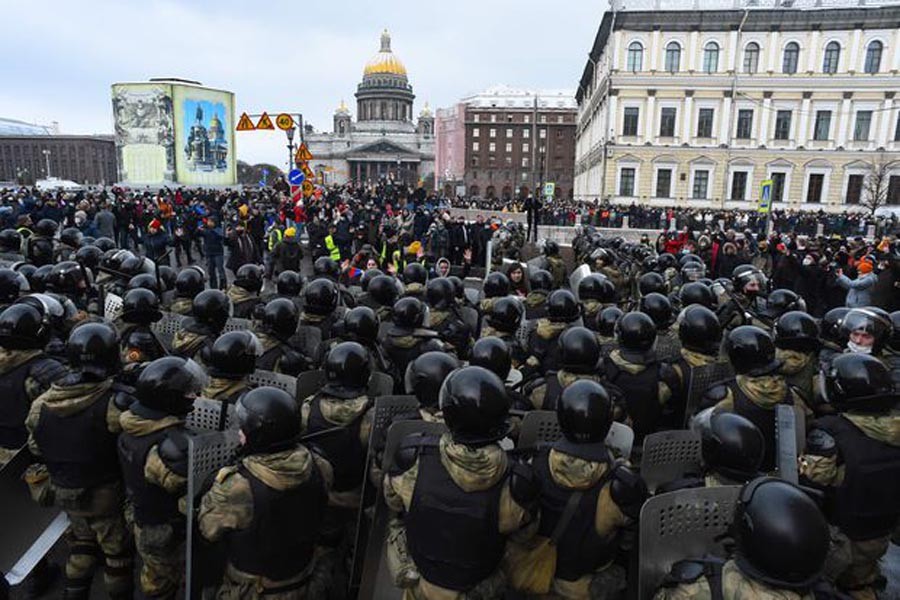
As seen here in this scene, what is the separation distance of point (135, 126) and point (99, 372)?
62.3 m

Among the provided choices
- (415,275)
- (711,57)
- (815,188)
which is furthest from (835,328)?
(815,188)

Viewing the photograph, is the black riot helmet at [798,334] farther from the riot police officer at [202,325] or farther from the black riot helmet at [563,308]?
the riot police officer at [202,325]

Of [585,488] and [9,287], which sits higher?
[9,287]

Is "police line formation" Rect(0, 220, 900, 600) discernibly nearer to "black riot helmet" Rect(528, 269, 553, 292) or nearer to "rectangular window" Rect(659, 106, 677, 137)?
"black riot helmet" Rect(528, 269, 553, 292)

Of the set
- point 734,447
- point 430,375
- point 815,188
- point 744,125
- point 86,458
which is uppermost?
point 744,125

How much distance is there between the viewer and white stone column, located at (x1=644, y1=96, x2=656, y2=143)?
158ft

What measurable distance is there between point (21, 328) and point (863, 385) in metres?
5.71

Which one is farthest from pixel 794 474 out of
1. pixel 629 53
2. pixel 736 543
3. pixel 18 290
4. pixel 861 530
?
pixel 629 53

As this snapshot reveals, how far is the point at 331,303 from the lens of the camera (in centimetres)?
671

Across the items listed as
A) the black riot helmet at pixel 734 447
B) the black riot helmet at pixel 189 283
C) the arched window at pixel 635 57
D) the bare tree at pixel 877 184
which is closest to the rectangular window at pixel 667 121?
the arched window at pixel 635 57

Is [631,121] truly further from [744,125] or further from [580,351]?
[580,351]

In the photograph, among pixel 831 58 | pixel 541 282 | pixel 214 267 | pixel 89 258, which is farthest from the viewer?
pixel 831 58

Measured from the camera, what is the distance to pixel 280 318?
5.70 m

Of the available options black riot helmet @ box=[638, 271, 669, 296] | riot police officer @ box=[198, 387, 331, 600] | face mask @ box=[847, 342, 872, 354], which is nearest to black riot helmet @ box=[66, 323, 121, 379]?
riot police officer @ box=[198, 387, 331, 600]
